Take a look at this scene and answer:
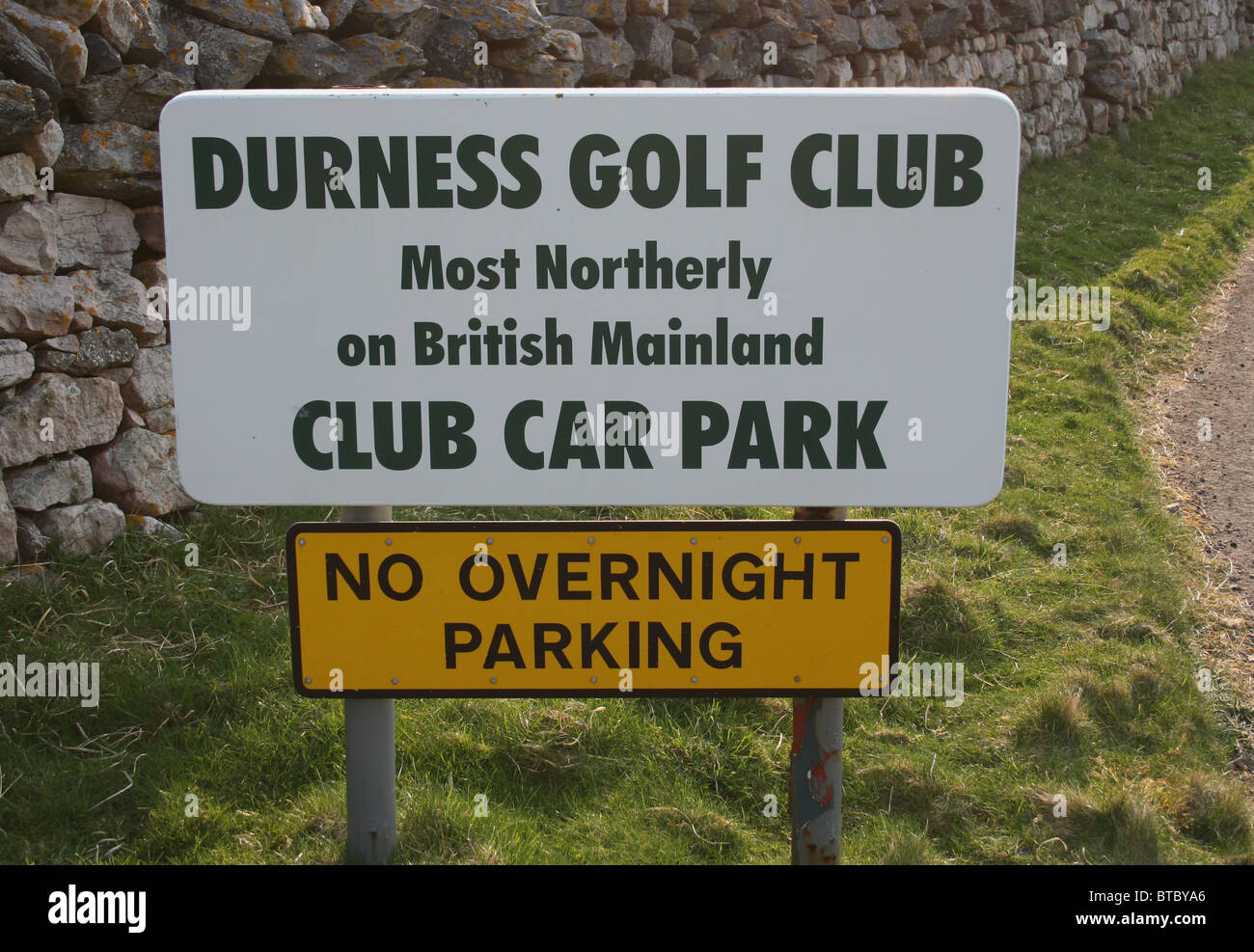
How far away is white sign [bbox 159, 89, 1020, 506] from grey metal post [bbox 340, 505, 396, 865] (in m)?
0.34

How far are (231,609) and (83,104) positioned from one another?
83.8 inches

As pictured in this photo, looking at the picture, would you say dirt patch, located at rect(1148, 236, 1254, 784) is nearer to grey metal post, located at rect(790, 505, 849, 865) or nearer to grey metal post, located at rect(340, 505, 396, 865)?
grey metal post, located at rect(790, 505, 849, 865)

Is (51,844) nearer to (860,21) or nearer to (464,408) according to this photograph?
(464,408)

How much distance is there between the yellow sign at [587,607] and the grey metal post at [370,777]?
136 mm

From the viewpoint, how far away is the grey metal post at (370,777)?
8.00 feet

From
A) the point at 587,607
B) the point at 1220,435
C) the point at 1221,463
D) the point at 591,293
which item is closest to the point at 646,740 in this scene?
the point at 587,607

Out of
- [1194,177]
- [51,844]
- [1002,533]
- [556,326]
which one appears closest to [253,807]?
[51,844]

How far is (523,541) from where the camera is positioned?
229 centimetres

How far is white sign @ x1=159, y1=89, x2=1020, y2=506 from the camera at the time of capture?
214 centimetres

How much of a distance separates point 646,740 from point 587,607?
1.19 meters

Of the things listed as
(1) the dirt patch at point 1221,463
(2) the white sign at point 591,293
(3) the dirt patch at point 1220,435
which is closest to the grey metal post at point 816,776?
(2) the white sign at point 591,293

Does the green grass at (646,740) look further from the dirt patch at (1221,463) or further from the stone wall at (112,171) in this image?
the stone wall at (112,171)

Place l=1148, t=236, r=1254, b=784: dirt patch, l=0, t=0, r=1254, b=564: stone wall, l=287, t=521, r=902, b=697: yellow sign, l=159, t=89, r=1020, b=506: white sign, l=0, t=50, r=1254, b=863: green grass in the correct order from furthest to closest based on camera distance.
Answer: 1. l=1148, t=236, r=1254, b=784: dirt patch
2. l=0, t=0, r=1254, b=564: stone wall
3. l=0, t=50, r=1254, b=863: green grass
4. l=287, t=521, r=902, b=697: yellow sign
5. l=159, t=89, r=1020, b=506: white sign

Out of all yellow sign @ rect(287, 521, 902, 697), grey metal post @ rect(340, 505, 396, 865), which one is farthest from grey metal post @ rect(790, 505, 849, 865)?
grey metal post @ rect(340, 505, 396, 865)
